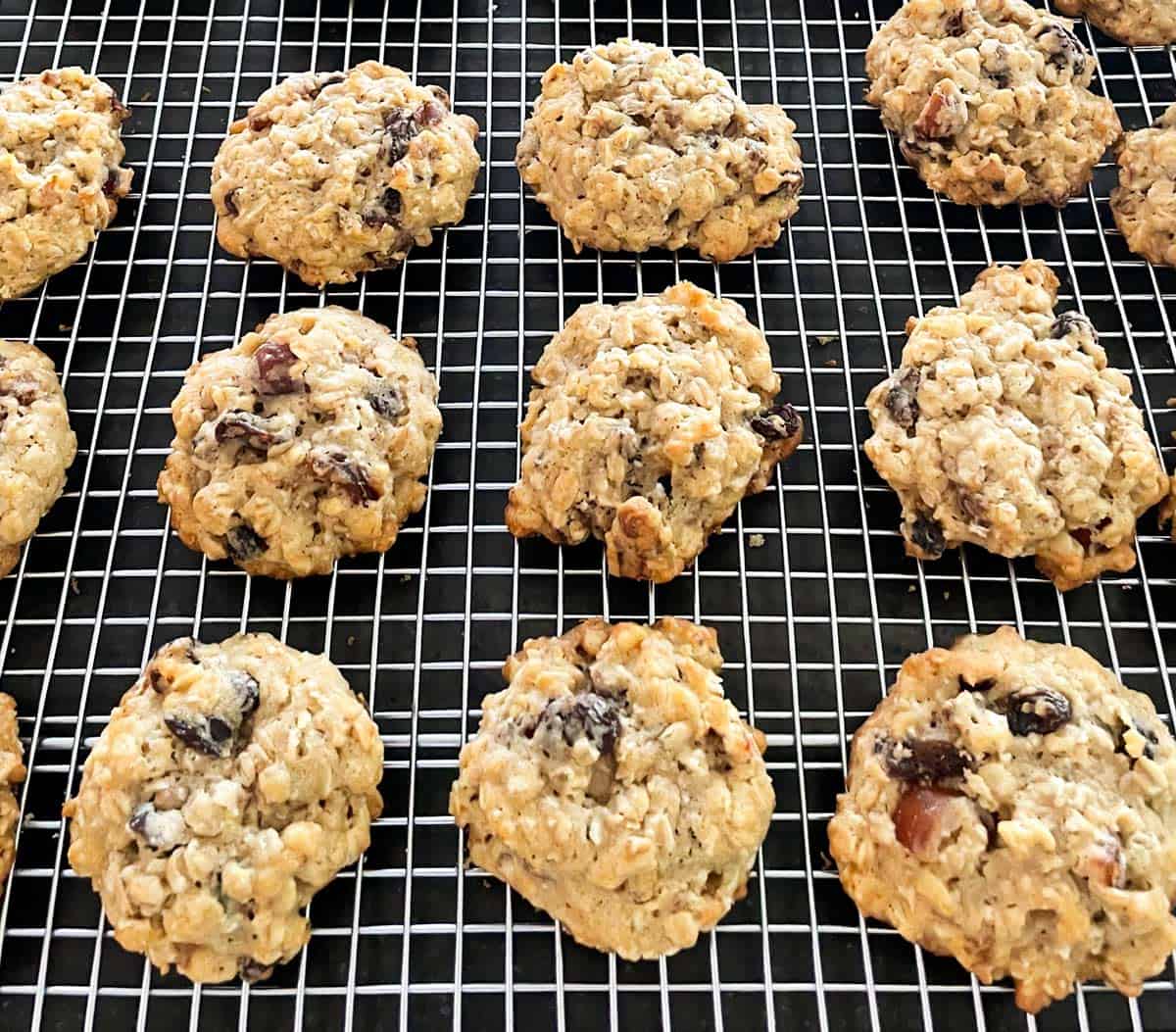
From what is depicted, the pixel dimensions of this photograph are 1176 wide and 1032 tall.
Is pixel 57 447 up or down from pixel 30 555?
up

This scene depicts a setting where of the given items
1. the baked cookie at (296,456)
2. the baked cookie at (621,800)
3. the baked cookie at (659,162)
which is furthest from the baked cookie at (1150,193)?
the baked cookie at (296,456)

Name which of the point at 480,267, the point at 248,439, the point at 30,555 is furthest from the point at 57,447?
the point at 480,267

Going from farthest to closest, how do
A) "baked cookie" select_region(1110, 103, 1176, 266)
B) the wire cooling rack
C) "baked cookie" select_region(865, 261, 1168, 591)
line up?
1. "baked cookie" select_region(1110, 103, 1176, 266)
2. "baked cookie" select_region(865, 261, 1168, 591)
3. the wire cooling rack

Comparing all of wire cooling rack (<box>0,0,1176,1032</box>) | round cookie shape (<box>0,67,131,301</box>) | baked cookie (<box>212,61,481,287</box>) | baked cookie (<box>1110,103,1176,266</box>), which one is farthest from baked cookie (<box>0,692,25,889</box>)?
baked cookie (<box>1110,103,1176,266</box>)

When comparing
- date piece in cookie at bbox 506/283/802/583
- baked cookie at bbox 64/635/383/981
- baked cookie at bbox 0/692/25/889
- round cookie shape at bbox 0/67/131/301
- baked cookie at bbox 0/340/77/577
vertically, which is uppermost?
round cookie shape at bbox 0/67/131/301

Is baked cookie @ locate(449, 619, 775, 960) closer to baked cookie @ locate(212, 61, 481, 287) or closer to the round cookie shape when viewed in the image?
baked cookie @ locate(212, 61, 481, 287)

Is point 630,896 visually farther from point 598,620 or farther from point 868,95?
point 868,95

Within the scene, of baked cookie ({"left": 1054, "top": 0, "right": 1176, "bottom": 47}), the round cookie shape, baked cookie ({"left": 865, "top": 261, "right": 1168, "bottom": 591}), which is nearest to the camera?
baked cookie ({"left": 865, "top": 261, "right": 1168, "bottom": 591})
